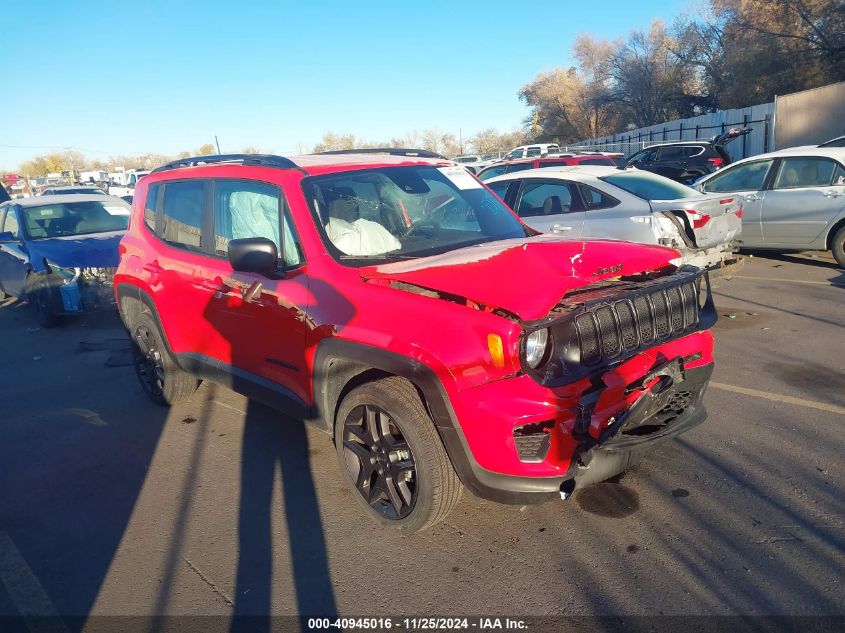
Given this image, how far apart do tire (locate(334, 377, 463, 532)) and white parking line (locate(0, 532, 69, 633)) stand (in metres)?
1.50

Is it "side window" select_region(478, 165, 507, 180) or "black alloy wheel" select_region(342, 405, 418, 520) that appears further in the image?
"side window" select_region(478, 165, 507, 180)

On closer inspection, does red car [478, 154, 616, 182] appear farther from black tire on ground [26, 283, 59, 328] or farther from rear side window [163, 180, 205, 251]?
rear side window [163, 180, 205, 251]

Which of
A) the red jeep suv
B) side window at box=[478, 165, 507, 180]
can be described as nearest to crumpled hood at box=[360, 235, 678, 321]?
the red jeep suv

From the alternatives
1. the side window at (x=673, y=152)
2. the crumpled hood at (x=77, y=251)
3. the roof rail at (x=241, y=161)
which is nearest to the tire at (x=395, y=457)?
the roof rail at (x=241, y=161)

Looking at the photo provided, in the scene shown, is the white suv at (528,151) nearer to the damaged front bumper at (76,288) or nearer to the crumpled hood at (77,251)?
the crumpled hood at (77,251)

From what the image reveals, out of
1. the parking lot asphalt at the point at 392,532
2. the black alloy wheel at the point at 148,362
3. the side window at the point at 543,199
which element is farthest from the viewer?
the side window at the point at 543,199

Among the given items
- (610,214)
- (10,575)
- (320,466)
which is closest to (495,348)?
(320,466)

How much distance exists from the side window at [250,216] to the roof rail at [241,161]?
16 centimetres

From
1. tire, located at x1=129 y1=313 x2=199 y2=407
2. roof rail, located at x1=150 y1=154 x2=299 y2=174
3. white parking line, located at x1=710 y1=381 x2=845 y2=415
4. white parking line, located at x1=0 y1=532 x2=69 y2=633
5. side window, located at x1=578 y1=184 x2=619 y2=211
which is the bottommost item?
white parking line, located at x1=0 y1=532 x2=69 y2=633

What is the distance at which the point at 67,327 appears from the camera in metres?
8.88

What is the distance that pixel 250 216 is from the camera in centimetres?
413

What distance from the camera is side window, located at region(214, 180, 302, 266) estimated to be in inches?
149

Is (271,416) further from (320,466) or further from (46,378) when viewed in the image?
(46,378)

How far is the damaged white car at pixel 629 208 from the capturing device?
6938mm
